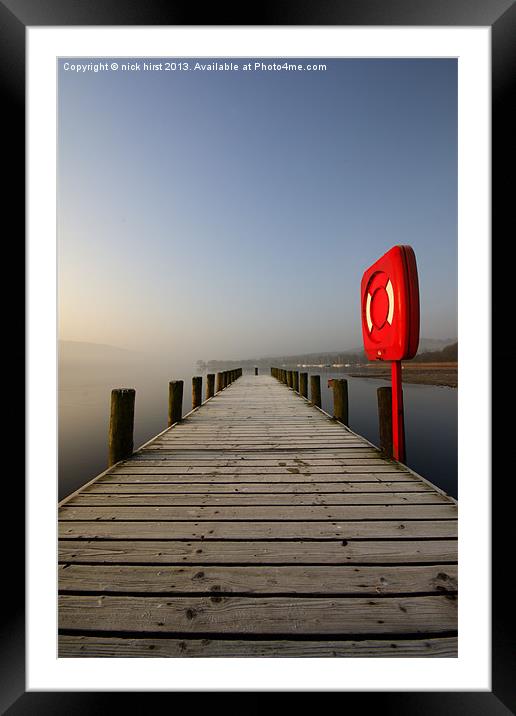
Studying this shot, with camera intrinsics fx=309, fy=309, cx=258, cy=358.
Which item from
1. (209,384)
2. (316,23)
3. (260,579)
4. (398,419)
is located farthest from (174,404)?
(316,23)

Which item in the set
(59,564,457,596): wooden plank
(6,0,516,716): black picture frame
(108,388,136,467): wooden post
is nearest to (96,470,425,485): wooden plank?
(108,388,136,467): wooden post

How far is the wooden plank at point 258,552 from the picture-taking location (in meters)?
1.57

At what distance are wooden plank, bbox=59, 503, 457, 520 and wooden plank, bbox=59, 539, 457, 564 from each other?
252 millimetres

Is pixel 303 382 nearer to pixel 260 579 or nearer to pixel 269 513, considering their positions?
pixel 269 513

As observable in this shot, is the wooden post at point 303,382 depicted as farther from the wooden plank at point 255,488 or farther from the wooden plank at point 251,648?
the wooden plank at point 251,648

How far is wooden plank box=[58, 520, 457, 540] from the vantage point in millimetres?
1773

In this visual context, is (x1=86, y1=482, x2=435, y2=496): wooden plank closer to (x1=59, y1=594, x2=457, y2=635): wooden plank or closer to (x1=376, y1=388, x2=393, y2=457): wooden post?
(x1=376, y1=388, x2=393, y2=457): wooden post

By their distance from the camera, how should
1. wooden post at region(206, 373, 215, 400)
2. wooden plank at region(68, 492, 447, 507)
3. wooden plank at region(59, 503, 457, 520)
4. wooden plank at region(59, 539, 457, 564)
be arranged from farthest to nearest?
wooden post at region(206, 373, 215, 400)
wooden plank at region(68, 492, 447, 507)
wooden plank at region(59, 503, 457, 520)
wooden plank at region(59, 539, 457, 564)

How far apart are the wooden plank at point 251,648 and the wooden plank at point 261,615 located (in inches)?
1.3

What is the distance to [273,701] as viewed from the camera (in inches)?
38.9

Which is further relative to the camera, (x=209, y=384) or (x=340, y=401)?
(x=209, y=384)
